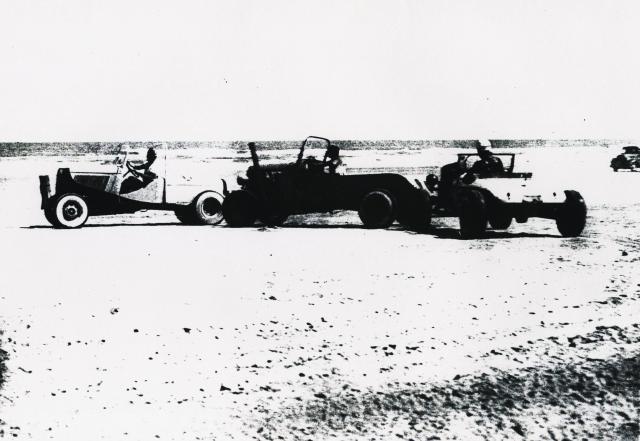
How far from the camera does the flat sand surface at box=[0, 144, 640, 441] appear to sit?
15.8 feet

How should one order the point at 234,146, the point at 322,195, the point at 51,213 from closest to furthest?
the point at 322,195 → the point at 51,213 → the point at 234,146

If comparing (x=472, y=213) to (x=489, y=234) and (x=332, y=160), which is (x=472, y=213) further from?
(x=332, y=160)

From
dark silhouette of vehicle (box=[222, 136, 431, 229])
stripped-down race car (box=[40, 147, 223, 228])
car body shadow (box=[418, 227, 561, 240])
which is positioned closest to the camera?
car body shadow (box=[418, 227, 561, 240])

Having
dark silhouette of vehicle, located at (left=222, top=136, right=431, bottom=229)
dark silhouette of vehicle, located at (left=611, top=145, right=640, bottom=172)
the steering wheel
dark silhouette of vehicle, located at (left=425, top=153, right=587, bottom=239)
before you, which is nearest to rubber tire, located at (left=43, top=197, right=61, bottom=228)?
the steering wheel

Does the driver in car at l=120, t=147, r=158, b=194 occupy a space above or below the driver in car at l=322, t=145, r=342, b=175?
below

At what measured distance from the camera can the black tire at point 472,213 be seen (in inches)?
459

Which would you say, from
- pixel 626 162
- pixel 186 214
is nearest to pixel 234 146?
pixel 626 162

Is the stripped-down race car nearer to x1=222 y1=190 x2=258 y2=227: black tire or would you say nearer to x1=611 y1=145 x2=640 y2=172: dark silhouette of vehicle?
x1=222 y1=190 x2=258 y2=227: black tire

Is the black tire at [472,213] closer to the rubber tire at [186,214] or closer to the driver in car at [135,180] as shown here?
the rubber tire at [186,214]

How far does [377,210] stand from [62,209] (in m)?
5.79

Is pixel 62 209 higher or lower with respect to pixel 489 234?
lower

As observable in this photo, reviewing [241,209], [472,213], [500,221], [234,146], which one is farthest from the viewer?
[234,146]

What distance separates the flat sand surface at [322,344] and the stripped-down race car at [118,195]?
3701mm

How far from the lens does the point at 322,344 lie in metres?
6.06
